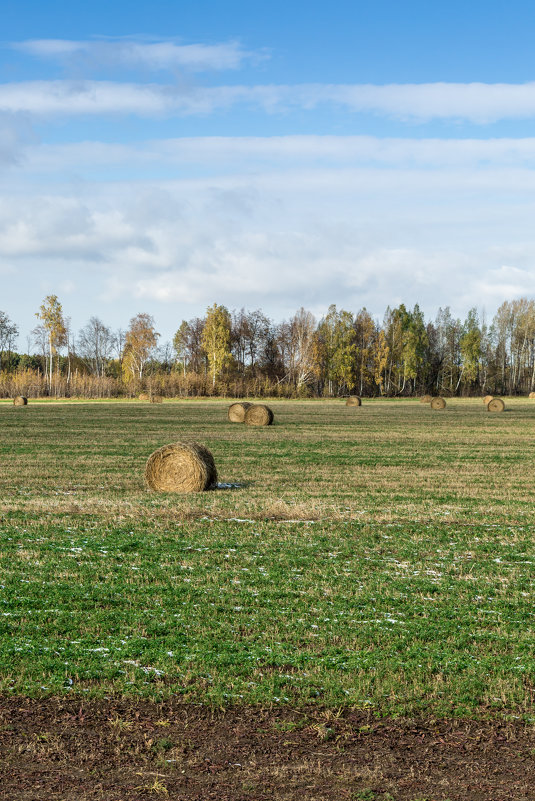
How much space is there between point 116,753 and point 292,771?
43.8 inches

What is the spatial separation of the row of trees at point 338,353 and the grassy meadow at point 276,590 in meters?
88.2

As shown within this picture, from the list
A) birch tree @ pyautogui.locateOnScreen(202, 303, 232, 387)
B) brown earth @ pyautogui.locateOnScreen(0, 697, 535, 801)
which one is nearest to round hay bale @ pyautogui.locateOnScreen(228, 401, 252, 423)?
brown earth @ pyautogui.locateOnScreen(0, 697, 535, 801)

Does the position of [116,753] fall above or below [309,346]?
below

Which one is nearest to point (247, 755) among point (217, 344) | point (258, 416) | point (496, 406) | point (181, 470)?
point (181, 470)

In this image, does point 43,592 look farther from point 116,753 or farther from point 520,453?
point 520,453

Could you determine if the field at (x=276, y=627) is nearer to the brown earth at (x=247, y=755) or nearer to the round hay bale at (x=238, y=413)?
the brown earth at (x=247, y=755)

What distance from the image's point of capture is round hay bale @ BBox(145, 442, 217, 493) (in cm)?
1664

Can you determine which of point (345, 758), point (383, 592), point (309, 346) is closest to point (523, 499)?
point (383, 592)

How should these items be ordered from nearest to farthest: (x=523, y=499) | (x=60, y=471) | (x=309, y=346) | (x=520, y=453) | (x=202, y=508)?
(x=202, y=508)
(x=523, y=499)
(x=60, y=471)
(x=520, y=453)
(x=309, y=346)

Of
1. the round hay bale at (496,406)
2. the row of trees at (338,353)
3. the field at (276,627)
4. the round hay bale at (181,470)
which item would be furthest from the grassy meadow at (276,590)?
the row of trees at (338,353)

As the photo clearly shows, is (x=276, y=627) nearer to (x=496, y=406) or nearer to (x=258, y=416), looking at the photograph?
(x=258, y=416)

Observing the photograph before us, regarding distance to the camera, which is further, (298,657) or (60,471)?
(60,471)

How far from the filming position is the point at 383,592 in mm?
8633

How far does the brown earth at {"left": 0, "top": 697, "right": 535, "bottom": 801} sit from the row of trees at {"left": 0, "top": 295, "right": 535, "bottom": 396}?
320 ft
